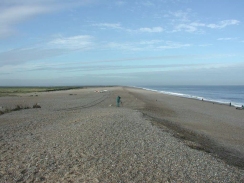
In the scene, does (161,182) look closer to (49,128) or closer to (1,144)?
(1,144)

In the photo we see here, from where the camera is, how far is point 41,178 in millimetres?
7145

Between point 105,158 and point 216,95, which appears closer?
point 105,158

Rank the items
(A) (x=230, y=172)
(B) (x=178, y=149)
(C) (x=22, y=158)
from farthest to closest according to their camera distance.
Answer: (B) (x=178, y=149) → (C) (x=22, y=158) → (A) (x=230, y=172)

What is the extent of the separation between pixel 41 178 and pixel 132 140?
15.9ft

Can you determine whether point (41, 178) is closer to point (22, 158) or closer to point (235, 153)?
point (22, 158)

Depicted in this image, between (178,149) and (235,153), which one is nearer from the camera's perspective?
(178,149)

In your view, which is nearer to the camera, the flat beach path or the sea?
the flat beach path

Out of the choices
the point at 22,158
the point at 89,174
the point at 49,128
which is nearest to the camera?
the point at 89,174

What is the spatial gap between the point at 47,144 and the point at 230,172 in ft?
22.2

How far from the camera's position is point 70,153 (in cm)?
939

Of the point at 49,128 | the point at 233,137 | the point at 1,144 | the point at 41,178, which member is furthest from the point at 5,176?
the point at 233,137

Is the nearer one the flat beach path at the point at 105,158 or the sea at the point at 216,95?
the flat beach path at the point at 105,158

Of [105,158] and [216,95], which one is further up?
[105,158]

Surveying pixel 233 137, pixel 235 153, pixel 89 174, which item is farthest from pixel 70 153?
pixel 233 137
